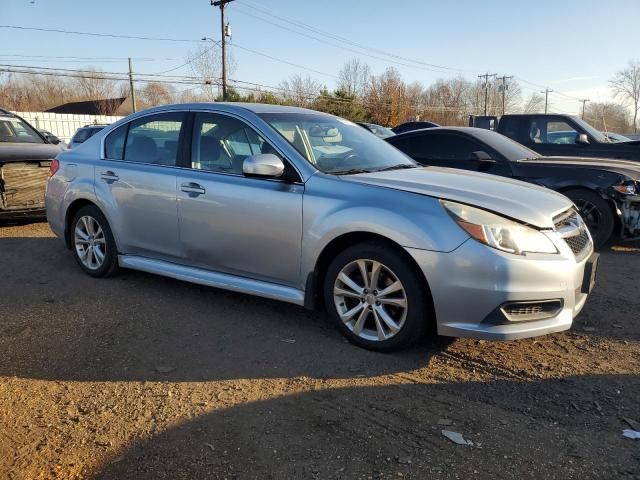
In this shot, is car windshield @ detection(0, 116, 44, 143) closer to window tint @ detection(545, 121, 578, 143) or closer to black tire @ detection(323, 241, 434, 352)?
black tire @ detection(323, 241, 434, 352)

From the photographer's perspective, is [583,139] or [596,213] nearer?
[596,213]

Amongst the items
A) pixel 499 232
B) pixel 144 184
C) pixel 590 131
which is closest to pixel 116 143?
pixel 144 184

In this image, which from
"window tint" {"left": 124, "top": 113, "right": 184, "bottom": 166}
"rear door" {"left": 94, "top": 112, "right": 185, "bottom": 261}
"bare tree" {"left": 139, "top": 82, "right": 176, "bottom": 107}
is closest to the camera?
"rear door" {"left": 94, "top": 112, "right": 185, "bottom": 261}

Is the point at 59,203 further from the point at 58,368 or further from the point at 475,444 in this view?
the point at 475,444

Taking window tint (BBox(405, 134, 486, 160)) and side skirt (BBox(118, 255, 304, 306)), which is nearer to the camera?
side skirt (BBox(118, 255, 304, 306))

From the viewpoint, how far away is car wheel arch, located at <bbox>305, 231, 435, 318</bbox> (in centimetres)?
347

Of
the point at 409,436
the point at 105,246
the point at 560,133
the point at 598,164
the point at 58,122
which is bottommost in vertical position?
the point at 409,436

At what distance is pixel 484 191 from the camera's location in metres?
3.70

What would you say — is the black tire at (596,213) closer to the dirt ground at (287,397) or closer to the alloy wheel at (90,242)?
the dirt ground at (287,397)

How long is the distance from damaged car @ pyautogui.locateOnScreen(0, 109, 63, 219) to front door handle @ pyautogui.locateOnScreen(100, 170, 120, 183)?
10.4ft

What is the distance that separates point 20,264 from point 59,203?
0.94 meters

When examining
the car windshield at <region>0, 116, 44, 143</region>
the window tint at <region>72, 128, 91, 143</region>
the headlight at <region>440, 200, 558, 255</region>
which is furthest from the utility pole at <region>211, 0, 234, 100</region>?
the headlight at <region>440, 200, 558, 255</region>

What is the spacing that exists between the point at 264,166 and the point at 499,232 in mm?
1669

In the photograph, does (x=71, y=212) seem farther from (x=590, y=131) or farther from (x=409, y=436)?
(x=590, y=131)
